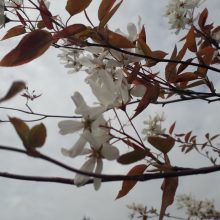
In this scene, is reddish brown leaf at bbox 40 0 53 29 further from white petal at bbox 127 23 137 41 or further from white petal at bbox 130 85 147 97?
white petal at bbox 130 85 147 97

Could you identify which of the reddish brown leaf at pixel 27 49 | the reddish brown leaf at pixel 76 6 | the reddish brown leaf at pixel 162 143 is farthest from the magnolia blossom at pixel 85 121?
the reddish brown leaf at pixel 76 6

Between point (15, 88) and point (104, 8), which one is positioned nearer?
point (15, 88)

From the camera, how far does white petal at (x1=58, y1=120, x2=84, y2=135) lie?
63 centimetres

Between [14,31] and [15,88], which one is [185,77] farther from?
[15,88]

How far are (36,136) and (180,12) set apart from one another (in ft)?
4.49

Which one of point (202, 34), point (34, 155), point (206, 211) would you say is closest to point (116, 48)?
point (34, 155)

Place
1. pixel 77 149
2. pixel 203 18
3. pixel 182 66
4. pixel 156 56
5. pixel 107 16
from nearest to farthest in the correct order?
pixel 77 149
pixel 107 16
pixel 156 56
pixel 182 66
pixel 203 18

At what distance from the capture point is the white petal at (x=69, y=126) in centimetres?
63

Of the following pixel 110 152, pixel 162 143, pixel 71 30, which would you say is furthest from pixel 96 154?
pixel 71 30

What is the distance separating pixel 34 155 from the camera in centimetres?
39

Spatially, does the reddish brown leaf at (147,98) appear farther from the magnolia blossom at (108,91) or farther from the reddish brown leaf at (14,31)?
the reddish brown leaf at (14,31)

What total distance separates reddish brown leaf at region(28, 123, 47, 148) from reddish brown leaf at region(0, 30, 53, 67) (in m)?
0.37

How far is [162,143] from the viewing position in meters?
0.73

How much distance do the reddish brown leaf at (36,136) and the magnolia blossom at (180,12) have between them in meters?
1.32
